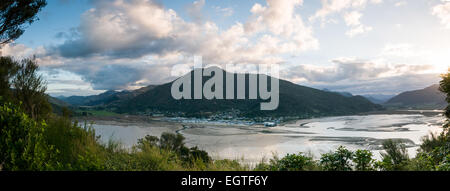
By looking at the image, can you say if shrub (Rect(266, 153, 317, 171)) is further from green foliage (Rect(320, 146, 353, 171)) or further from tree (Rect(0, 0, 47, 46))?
tree (Rect(0, 0, 47, 46))

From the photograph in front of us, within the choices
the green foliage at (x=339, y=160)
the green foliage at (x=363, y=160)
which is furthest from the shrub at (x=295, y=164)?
the green foliage at (x=363, y=160)

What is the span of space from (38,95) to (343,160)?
13.7 m

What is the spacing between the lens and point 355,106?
A: 106 m

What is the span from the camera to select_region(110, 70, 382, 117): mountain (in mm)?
89062

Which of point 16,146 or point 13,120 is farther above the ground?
point 13,120

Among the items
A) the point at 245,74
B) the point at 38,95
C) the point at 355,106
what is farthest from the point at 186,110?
the point at 38,95

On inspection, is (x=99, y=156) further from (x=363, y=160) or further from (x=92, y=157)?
(x=363, y=160)

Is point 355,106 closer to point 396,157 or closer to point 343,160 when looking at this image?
point 396,157

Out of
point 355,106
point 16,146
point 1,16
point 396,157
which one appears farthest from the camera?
point 355,106

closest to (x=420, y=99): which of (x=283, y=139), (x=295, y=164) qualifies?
(x=283, y=139)

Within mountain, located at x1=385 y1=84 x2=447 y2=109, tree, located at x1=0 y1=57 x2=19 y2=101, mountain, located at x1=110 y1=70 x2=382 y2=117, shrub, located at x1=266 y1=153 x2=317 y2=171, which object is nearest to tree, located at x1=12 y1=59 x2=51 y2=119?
tree, located at x1=0 y1=57 x2=19 y2=101
